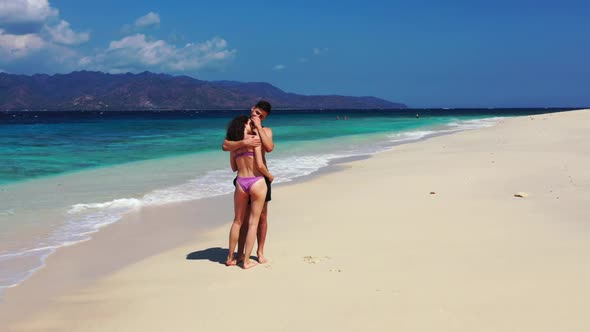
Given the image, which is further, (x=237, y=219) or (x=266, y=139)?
(x=237, y=219)

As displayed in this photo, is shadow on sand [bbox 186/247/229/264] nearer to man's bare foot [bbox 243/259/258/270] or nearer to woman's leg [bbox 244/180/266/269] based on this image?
man's bare foot [bbox 243/259/258/270]

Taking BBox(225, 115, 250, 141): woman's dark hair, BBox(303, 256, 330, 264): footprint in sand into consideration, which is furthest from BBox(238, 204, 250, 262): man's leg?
BBox(225, 115, 250, 141): woman's dark hair

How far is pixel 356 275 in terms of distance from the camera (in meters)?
4.89

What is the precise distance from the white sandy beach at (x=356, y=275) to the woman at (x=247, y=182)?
0.31 metres

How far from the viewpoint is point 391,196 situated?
9289 millimetres

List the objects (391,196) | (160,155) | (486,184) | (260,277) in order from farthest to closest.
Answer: (160,155) → (486,184) → (391,196) → (260,277)

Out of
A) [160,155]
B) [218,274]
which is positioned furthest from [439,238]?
[160,155]

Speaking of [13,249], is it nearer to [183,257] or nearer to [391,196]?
[183,257]

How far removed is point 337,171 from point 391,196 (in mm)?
5109

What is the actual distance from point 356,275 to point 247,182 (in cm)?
154

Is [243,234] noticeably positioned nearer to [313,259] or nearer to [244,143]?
[313,259]

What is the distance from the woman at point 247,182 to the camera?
5.40 meters

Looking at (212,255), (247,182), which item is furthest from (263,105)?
(212,255)

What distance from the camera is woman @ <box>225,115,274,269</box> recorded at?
540cm
